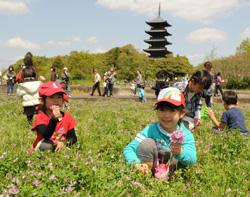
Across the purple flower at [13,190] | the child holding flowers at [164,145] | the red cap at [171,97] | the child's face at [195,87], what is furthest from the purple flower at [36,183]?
the child's face at [195,87]

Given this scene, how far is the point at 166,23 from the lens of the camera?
8131 centimetres

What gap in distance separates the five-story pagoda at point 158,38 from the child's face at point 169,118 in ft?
245

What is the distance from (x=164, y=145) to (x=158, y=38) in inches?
3063

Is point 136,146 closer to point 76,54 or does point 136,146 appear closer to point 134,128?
point 134,128

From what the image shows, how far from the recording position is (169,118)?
186 inches

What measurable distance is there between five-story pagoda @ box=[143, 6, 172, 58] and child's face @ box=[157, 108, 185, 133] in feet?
245

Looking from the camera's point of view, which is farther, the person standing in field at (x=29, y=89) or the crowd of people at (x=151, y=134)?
the person standing in field at (x=29, y=89)

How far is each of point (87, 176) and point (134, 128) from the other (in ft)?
17.7

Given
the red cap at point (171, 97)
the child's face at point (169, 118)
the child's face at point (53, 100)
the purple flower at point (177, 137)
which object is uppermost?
the red cap at point (171, 97)

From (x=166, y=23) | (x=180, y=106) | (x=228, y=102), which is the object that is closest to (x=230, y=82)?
(x=166, y=23)

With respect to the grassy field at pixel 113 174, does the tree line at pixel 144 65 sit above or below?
above

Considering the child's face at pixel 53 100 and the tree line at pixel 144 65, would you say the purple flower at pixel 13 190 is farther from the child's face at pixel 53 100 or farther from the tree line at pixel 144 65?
the tree line at pixel 144 65

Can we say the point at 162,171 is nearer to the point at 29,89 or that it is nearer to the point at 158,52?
the point at 29,89

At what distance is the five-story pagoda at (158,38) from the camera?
261ft
